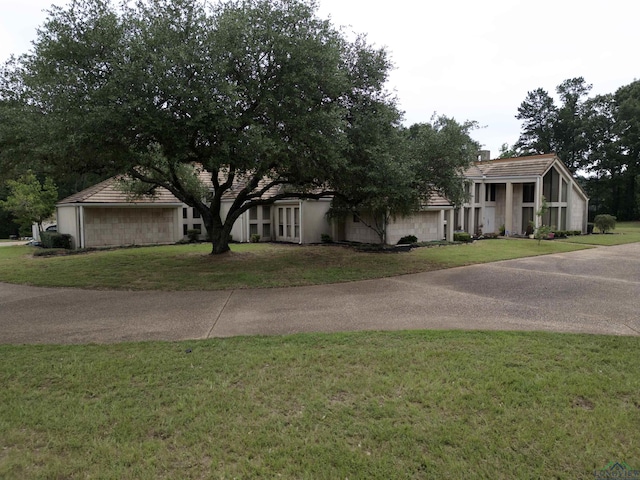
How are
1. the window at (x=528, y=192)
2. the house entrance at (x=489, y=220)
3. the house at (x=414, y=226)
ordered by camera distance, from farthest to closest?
the house entrance at (x=489, y=220) → the window at (x=528, y=192) → the house at (x=414, y=226)

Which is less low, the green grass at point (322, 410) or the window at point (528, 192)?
→ the window at point (528, 192)

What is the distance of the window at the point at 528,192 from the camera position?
26.9 m

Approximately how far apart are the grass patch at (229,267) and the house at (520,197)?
30.9 ft

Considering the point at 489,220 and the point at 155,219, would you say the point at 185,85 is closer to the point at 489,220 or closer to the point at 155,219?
the point at 155,219

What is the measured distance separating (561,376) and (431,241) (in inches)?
691

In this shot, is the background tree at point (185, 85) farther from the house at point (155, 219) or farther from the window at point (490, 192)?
the window at point (490, 192)

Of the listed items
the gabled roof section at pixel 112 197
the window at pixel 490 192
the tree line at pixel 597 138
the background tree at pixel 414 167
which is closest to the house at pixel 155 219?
the gabled roof section at pixel 112 197

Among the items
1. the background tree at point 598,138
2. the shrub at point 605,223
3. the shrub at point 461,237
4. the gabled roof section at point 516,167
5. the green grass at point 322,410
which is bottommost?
the green grass at point 322,410

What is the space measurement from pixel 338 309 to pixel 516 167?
24505mm

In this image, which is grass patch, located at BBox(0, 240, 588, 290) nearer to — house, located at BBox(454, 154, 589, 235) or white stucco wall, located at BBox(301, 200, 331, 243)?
white stucco wall, located at BBox(301, 200, 331, 243)

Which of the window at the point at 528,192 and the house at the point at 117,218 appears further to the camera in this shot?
the window at the point at 528,192

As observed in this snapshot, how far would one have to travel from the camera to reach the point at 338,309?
7.81 meters

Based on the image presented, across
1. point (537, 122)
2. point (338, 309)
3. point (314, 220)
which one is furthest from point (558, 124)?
point (338, 309)

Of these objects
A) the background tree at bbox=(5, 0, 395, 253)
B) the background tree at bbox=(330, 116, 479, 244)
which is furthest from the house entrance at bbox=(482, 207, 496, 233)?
the background tree at bbox=(5, 0, 395, 253)
